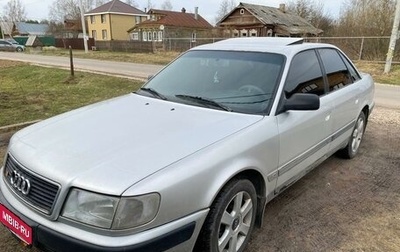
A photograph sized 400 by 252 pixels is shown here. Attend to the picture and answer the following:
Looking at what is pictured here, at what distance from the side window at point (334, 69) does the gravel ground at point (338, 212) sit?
114 cm

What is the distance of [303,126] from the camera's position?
3201mm

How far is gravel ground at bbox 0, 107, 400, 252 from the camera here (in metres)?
2.93

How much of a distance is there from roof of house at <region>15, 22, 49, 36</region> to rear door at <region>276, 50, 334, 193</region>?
86.5 m

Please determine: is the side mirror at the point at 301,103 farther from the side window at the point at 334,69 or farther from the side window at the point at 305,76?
the side window at the point at 334,69

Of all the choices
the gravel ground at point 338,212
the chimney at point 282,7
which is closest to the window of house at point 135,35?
the chimney at point 282,7

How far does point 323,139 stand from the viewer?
145 inches

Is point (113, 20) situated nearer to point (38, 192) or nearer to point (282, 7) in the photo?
point (282, 7)

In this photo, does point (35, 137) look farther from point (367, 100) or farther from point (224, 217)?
point (367, 100)

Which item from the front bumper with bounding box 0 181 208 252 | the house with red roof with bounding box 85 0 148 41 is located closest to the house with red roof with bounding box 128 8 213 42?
the house with red roof with bounding box 85 0 148 41

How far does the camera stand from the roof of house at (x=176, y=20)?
49781 millimetres

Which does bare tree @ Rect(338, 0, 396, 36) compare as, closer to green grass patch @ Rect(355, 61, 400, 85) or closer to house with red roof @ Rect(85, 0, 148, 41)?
green grass patch @ Rect(355, 61, 400, 85)

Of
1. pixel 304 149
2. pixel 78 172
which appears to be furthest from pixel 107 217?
pixel 304 149

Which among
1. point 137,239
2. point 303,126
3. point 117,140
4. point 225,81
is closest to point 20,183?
point 117,140

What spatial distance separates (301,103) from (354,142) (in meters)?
2.44
